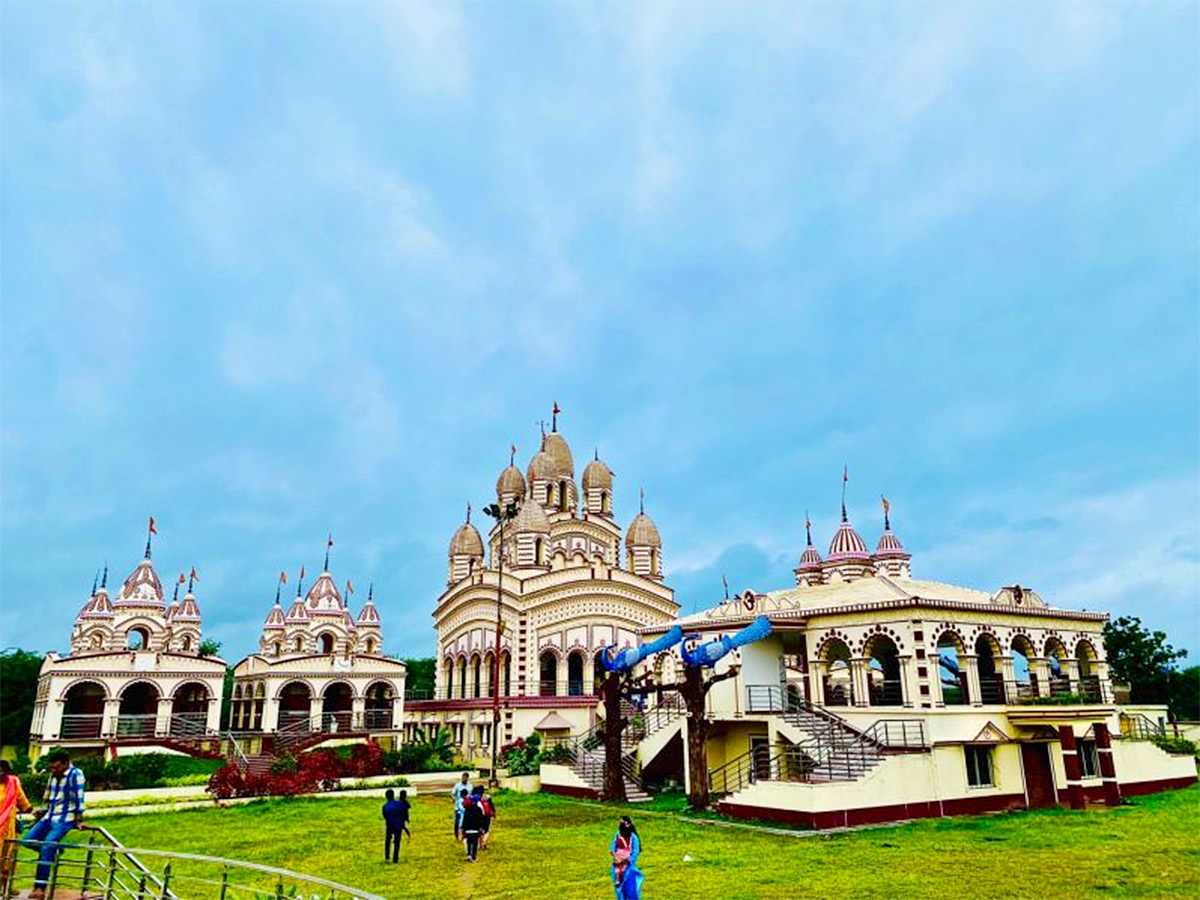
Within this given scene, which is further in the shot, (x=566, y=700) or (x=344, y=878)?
(x=566, y=700)

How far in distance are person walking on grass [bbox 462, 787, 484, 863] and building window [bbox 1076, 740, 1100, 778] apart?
55.8 ft

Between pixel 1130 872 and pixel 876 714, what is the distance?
9.38 m

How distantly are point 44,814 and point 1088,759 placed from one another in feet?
81.6

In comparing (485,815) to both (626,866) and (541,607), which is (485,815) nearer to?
(626,866)

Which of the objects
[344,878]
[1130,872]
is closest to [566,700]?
[344,878]

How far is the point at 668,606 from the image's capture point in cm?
4553

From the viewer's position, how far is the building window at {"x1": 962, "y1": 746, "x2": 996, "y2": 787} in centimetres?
2270

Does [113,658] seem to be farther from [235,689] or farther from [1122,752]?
[1122,752]

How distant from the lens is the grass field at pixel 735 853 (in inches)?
548

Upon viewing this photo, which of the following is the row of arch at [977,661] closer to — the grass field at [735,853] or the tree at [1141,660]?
the grass field at [735,853]

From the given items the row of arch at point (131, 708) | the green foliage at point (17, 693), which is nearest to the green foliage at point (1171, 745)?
the row of arch at point (131, 708)

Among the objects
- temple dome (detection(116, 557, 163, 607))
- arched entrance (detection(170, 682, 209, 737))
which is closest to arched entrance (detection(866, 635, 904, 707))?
arched entrance (detection(170, 682, 209, 737))

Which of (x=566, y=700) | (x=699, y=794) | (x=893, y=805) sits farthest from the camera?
(x=566, y=700)

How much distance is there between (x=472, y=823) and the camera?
659 inches
